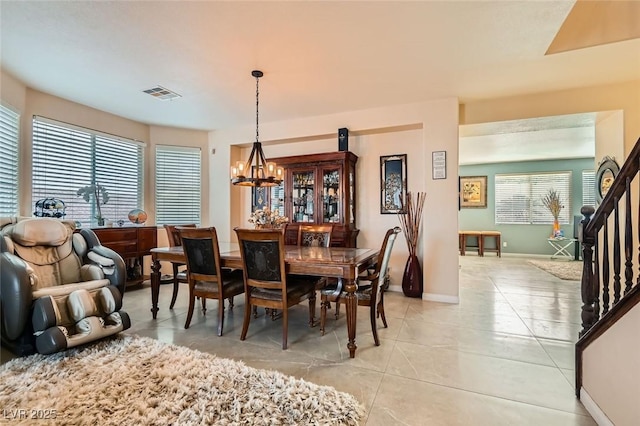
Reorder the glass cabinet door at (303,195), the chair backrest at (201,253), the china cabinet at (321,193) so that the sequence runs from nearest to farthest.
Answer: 1. the chair backrest at (201,253)
2. the china cabinet at (321,193)
3. the glass cabinet door at (303,195)

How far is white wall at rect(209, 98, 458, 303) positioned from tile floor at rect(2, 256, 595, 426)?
0.62 metres

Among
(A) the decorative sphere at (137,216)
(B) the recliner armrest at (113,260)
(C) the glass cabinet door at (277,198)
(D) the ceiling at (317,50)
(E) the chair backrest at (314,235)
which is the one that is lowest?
(B) the recliner armrest at (113,260)

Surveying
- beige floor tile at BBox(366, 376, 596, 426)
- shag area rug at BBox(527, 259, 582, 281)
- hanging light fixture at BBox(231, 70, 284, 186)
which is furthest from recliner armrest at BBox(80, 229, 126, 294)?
shag area rug at BBox(527, 259, 582, 281)

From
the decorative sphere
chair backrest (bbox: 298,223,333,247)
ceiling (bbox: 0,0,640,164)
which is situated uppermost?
ceiling (bbox: 0,0,640,164)

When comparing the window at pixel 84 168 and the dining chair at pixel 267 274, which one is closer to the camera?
the dining chair at pixel 267 274

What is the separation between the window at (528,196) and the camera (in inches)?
288

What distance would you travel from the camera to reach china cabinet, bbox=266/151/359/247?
4.35 meters

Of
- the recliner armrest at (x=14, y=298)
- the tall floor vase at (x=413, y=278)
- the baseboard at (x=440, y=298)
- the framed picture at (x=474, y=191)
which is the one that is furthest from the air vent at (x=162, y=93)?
the framed picture at (x=474, y=191)

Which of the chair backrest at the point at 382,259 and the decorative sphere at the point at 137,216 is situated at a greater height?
the decorative sphere at the point at 137,216

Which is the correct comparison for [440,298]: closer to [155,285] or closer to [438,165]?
Result: [438,165]

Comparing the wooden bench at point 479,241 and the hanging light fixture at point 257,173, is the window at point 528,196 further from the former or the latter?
the hanging light fixture at point 257,173

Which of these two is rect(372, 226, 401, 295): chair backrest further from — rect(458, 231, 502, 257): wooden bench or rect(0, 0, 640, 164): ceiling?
rect(458, 231, 502, 257): wooden bench

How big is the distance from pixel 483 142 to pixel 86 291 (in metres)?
6.57

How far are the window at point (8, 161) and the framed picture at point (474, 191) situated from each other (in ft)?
29.1
